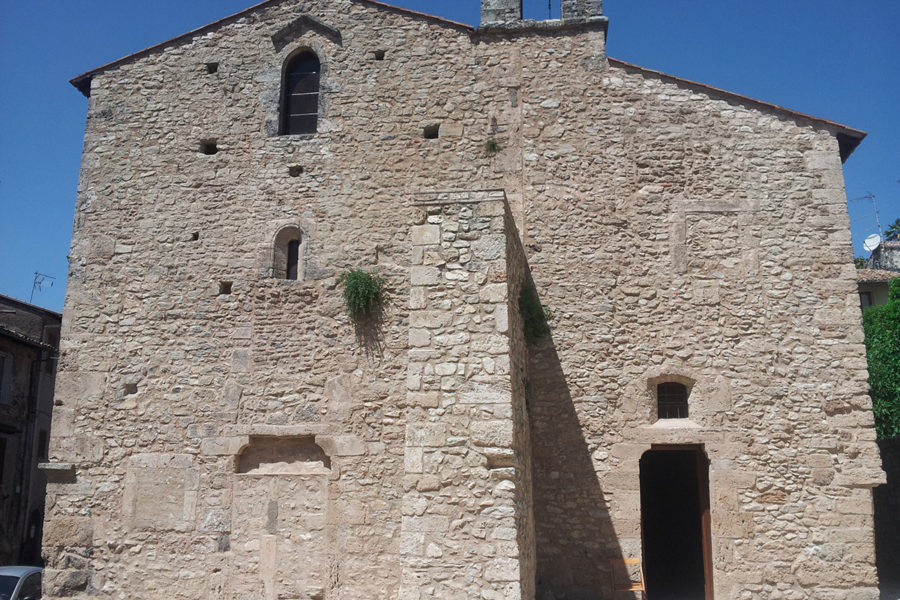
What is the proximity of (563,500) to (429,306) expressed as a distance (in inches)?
126

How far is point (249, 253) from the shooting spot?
10.9m

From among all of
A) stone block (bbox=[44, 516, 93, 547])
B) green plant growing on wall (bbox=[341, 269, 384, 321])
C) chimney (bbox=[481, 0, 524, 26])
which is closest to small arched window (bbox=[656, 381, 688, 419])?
green plant growing on wall (bbox=[341, 269, 384, 321])

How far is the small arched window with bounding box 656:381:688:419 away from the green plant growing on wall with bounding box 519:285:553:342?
1.59 metres

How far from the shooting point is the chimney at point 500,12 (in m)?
11.2

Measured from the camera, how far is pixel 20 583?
406 inches

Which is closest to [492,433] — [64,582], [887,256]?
[64,582]

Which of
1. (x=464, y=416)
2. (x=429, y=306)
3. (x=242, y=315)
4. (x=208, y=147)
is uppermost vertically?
(x=208, y=147)

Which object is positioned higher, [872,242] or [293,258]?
[872,242]

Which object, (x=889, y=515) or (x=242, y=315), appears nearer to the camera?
(x=242, y=315)

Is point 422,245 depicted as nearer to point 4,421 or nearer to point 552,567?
point 552,567

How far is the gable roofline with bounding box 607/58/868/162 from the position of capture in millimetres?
10094

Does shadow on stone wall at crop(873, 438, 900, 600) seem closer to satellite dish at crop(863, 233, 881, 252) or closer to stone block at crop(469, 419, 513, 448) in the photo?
stone block at crop(469, 419, 513, 448)

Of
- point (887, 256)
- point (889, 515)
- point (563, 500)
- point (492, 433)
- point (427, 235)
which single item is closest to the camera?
point (492, 433)

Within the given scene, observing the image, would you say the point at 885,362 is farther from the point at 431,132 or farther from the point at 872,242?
the point at 431,132
